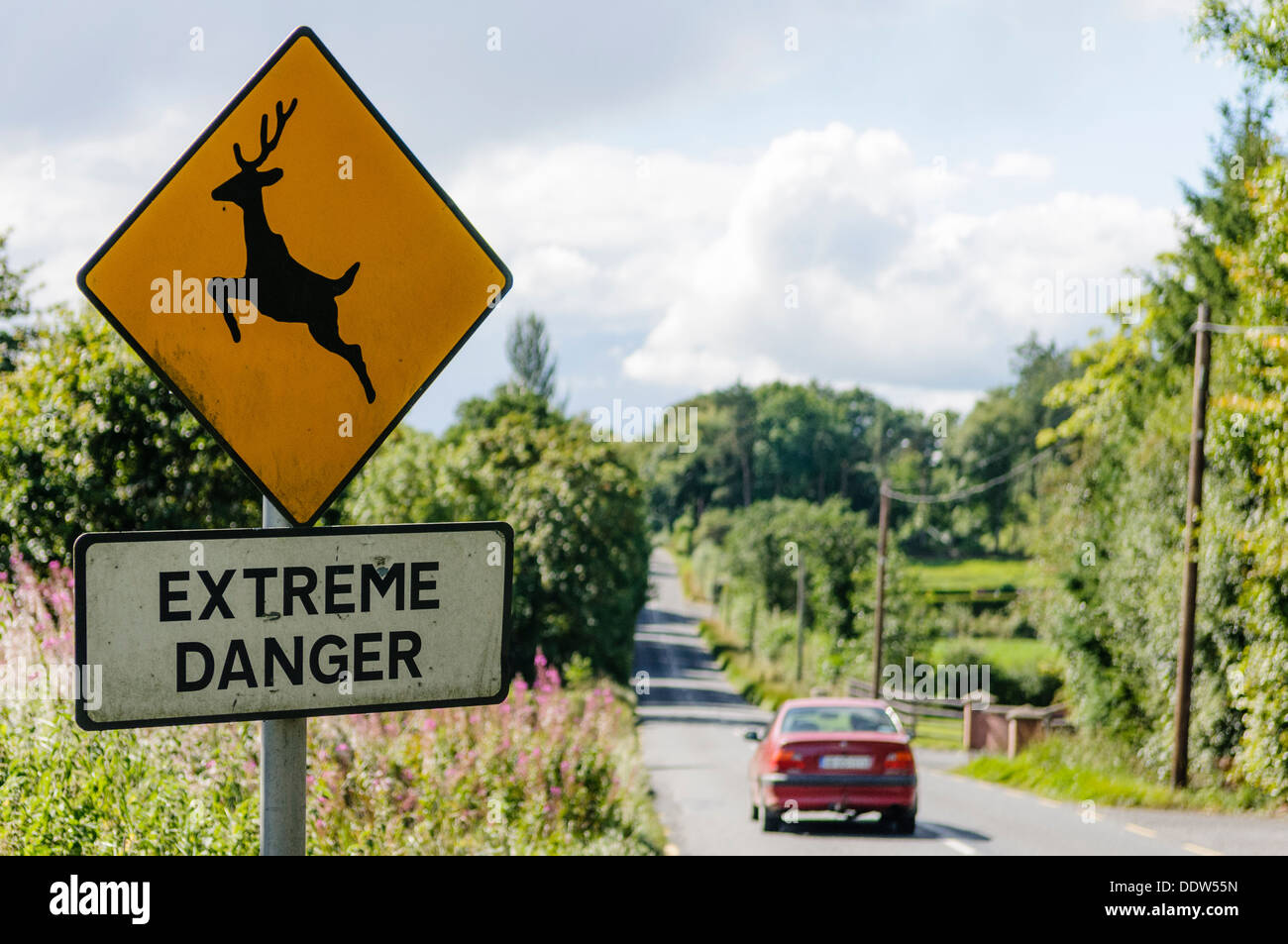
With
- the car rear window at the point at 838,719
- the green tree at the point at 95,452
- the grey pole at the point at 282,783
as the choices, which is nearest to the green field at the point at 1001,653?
the car rear window at the point at 838,719

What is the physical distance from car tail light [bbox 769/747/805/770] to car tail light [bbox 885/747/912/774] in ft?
2.81

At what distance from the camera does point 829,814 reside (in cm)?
1285

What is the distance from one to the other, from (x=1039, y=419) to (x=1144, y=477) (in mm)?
83927

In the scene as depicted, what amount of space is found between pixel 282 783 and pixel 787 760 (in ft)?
33.2

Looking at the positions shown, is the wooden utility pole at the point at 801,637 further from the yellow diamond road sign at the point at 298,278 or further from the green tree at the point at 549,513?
the yellow diamond road sign at the point at 298,278

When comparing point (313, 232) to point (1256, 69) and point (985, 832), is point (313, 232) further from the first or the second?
point (1256, 69)

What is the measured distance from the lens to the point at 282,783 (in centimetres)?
229

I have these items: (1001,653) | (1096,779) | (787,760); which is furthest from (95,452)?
(1001,653)

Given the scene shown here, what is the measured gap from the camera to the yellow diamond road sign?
7.59 feet

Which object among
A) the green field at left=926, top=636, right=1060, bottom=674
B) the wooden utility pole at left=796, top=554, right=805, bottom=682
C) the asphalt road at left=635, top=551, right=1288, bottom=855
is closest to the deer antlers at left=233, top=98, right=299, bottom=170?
the asphalt road at left=635, top=551, right=1288, bottom=855

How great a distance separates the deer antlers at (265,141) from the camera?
7.80 ft

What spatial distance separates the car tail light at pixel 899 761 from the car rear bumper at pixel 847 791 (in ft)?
0.20

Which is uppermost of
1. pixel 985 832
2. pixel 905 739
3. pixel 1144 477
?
pixel 1144 477
